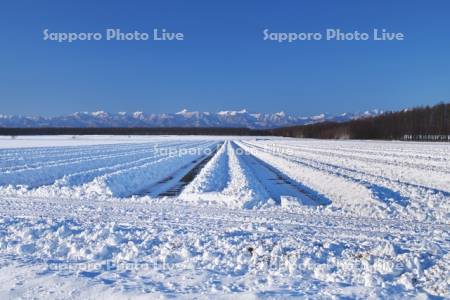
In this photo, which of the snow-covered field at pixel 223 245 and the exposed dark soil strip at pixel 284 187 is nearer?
the snow-covered field at pixel 223 245

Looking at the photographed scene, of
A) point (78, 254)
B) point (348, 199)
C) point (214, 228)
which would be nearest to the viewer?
point (78, 254)

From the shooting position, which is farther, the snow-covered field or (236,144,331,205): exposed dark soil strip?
(236,144,331,205): exposed dark soil strip

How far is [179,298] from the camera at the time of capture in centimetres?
496

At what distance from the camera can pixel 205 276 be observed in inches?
222

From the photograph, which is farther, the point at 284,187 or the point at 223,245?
the point at 284,187

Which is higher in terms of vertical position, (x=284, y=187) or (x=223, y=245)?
(x=223, y=245)

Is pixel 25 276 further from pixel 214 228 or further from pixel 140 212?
pixel 140 212

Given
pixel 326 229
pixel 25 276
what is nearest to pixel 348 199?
pixel 326 229

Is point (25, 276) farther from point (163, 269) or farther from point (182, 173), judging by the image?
point (182, 173)

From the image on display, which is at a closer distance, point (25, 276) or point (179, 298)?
point (179, 298)

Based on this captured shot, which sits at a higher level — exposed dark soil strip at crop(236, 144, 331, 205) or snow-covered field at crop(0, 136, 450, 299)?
snow-covered field at crop(0, 136, 450, 299)

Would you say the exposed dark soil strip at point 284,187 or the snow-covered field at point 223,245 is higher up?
the snow-covered field at point 223,245

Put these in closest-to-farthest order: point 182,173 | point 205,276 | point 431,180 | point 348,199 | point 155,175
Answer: point 205,276 < point 348,199 < point 431,180 < point 155,175 < point 182,173

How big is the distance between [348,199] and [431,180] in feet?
22.1
